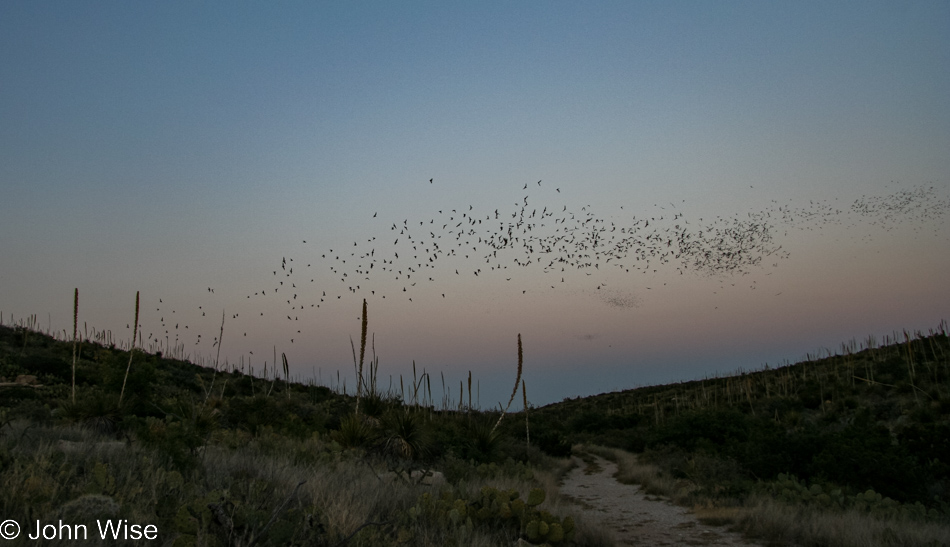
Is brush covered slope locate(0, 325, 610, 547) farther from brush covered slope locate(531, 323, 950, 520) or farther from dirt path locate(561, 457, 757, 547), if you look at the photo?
brush covered slope locate(531, 323, 950, 520)

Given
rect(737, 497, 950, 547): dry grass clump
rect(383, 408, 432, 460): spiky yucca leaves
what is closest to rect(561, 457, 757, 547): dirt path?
rect(737, 497, 950, 547): dry grass clump

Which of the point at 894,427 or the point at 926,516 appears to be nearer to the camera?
the point at 926,516

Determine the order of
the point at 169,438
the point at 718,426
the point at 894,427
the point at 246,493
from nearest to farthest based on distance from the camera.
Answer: the point at 246,493 < the point at 169,438 < the point at 894,427 < the point at 718,426

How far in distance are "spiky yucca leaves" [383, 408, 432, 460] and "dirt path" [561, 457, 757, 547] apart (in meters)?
3.67

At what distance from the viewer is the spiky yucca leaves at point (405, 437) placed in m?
14.3

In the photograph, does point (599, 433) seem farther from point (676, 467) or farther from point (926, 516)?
point (926, 516)

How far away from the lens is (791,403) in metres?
30.3

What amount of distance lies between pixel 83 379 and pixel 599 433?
85.4ft

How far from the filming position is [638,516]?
11.2 metres

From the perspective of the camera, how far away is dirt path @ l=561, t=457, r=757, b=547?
9.04 metres

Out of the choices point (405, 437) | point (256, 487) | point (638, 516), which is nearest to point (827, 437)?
point (638, 516)

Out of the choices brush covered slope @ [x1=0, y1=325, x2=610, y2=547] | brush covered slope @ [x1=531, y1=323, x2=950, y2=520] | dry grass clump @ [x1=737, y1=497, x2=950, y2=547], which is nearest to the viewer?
brush covered slope @ [x1=0, y1=325, x2=610, y2=547]

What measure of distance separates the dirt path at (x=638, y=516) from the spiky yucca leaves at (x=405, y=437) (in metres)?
3.67

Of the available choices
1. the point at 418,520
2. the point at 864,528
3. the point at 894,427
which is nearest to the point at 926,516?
the point at 864,528
